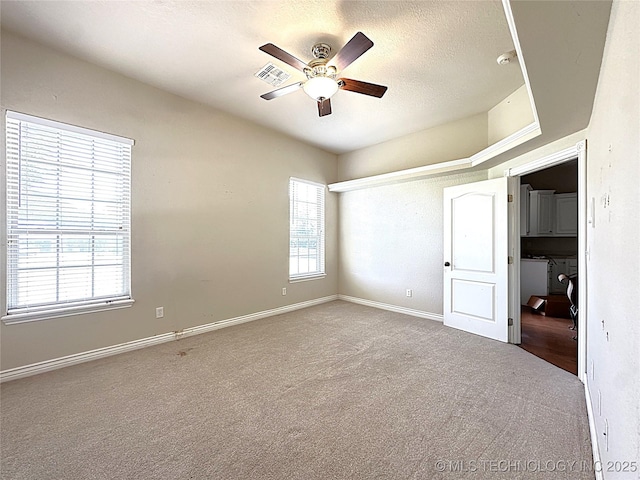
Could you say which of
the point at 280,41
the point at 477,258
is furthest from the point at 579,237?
the point at 280,41

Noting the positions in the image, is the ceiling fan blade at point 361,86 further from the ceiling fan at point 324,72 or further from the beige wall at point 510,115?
the beige wall at point 510,115

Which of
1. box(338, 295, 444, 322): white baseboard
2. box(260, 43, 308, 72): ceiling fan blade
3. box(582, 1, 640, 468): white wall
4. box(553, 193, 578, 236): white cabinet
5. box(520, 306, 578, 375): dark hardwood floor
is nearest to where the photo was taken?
box(582, 1, 640, 468): white wall

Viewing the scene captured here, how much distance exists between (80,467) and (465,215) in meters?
4.37

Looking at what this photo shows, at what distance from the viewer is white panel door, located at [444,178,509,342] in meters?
3.45

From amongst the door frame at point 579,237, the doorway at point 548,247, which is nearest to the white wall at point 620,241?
the door frame at point 579,237

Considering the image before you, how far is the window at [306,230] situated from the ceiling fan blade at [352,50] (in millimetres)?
2720

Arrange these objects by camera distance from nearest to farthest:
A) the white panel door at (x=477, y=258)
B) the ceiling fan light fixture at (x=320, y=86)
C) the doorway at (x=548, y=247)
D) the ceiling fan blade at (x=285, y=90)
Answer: the ceiling fan light fixture at (x=320, y=86) < the ceiling fan blade at (x=285, y=90) < the white panel door at (x=477, y=258) < the doorway at (x=548, y=247)

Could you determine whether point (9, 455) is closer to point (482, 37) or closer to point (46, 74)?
point (46, 74)

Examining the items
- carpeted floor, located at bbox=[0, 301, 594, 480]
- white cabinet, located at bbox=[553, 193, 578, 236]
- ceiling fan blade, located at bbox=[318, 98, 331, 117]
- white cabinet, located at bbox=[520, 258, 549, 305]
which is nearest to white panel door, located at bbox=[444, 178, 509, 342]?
carpeted floor, located at bbox=[0, 301, 594, 480]

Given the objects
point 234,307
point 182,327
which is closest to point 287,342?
point 234,307

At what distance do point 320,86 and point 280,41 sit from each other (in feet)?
1.72

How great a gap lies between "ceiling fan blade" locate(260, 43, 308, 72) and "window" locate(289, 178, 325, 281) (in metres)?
2.64

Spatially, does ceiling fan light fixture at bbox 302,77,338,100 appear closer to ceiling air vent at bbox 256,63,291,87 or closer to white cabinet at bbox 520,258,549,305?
ceiling air vent at bbox 256,63,291,87

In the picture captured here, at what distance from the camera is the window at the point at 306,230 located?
16.3ft
